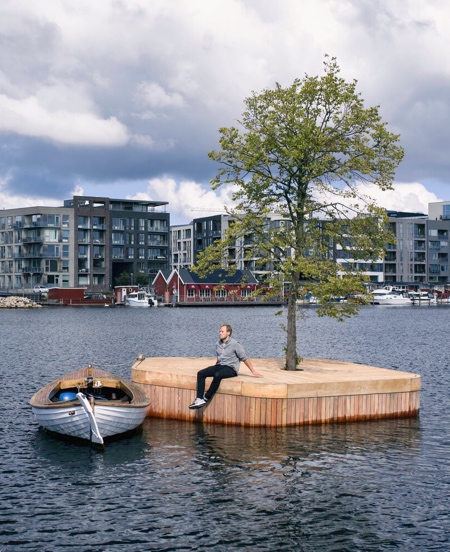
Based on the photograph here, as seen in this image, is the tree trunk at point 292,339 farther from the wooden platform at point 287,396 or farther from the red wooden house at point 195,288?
the red wooden house at point 195,288

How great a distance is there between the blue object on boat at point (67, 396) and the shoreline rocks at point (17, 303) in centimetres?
12665

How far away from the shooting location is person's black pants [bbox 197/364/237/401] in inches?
894

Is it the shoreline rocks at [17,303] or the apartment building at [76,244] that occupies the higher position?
the apartment building at [76,244]

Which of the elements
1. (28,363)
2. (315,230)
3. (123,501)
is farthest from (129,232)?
(123,501)

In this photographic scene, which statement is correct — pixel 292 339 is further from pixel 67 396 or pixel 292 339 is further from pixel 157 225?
pixel 157 225

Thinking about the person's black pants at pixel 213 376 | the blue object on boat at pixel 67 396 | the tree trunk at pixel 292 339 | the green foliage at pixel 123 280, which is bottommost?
the blue object on boat at pixel 67 396

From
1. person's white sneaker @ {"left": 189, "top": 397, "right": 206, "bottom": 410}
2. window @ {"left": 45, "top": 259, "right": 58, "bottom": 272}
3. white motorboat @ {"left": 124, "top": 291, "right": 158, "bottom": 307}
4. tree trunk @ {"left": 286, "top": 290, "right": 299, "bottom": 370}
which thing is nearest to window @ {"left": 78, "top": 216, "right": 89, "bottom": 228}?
window @ {"left": 45, "top": 259, "right": 58, "bottom": 272}

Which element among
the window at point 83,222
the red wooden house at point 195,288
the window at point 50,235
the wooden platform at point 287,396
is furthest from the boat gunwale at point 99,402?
the window at point 83,222

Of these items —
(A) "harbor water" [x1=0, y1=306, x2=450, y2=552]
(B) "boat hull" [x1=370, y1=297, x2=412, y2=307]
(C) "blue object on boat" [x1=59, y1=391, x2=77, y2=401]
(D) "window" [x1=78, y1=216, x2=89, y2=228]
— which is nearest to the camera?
(A) "harbor water" [x1=0, y1=306, x2=450, y2=552]

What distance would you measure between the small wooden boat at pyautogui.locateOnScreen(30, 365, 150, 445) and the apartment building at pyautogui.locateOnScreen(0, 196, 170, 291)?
145484 mm

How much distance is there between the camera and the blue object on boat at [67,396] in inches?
918

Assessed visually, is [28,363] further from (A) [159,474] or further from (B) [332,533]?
(B) [332,533]

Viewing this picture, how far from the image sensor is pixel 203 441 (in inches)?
860

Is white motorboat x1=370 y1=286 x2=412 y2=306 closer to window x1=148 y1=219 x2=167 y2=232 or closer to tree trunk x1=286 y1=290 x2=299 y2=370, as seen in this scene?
Result: window x1=148 y1=219 x2=167 y2=232
